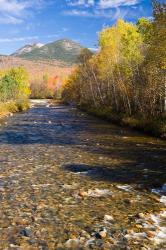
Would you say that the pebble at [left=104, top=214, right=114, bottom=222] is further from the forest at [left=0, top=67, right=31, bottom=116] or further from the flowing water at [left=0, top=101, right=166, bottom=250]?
the forest at [left=0, top=67, right=31, bottom=116]

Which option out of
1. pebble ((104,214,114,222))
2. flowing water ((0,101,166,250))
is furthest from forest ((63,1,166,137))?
pebble ((104,214,114,222))

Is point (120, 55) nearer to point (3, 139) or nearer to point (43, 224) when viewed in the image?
point (3, 139)

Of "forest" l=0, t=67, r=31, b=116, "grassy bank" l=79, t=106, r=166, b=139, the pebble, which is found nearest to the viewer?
the pebble

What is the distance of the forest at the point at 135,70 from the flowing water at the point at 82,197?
33.2 feet

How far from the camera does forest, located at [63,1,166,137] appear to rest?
124ft

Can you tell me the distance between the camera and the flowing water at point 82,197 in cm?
1304

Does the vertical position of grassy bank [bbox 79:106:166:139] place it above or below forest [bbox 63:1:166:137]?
below

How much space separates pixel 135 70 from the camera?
52562mm

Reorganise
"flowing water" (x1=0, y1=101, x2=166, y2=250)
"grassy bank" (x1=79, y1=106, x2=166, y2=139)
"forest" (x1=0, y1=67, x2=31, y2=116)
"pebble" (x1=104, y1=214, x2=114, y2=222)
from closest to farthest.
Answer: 1. "flowing water" (x1=0, y1=101, x2=166, y2=250)
2. "pebble" (x1=104, y1=214, x2=114, y2=222)
3. "grassy bank" (x1=79, y1=106, x2=166, y2=139)
4. "forest" (x1=0, y1=67, x2=31, y2=116)

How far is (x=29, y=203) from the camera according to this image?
1652 cm

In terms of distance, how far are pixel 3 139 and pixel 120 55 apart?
31.0m

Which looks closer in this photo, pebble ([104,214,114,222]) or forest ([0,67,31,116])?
pebble ([104,214,114,222])

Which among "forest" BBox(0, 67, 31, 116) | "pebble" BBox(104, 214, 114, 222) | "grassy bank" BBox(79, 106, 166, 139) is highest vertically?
"forest" BBox(0, 67, 31, 116)

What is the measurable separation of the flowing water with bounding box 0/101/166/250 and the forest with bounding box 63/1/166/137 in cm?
1013
